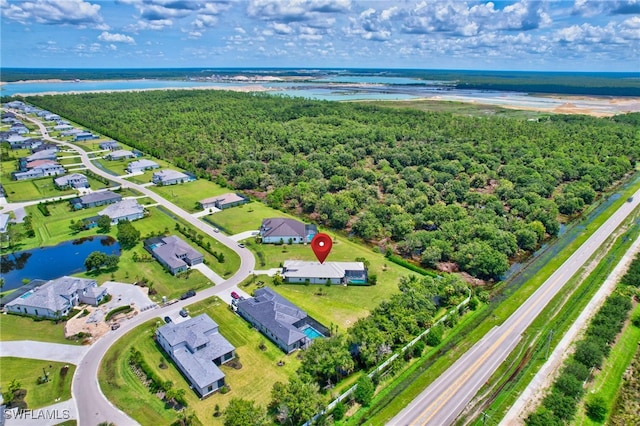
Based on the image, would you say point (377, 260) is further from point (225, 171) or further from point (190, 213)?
point (225, 171)

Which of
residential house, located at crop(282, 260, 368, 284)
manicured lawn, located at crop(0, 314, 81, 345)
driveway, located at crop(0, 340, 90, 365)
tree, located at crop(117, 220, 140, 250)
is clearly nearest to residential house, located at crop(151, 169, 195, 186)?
tree, located at crop(117, 220, 140, 250)

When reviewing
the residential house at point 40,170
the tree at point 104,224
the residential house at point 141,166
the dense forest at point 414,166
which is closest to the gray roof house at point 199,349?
the dense forest at point 414,166

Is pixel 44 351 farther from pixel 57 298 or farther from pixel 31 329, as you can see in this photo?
pixel 57 298

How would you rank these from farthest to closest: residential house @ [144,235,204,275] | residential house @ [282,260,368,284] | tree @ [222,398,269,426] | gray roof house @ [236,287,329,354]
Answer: residential house @ [144,235,204,275], residential house @ [282,260,368,284], gray roof house @ [236,287,329,354], tree @ [222,398,269,426]

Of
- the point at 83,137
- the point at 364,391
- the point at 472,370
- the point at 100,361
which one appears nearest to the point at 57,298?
the point at 100,361

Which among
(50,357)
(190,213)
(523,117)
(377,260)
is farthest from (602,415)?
(523,117)

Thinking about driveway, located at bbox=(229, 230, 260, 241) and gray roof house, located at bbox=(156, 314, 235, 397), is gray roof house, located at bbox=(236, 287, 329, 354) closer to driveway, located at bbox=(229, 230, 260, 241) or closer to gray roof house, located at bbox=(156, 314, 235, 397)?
gray roof house, located at bbox=(156, 314, 235, 397)
